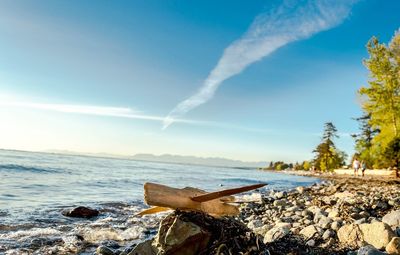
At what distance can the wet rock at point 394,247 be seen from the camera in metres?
4.54

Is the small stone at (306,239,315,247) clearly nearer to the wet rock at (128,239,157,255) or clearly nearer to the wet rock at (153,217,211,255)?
the wet rock at (153,217,211,255)

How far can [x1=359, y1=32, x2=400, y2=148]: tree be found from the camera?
3152 centimetres

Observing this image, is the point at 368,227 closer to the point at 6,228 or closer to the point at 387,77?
the point at 6,228

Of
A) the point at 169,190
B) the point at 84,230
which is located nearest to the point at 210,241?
the point at 169,190

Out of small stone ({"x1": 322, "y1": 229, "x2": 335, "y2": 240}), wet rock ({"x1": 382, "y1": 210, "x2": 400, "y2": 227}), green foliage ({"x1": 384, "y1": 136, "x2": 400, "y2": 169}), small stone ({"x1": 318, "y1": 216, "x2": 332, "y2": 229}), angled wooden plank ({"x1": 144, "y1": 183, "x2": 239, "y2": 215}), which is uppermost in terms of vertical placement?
green foliage ({"x1": 384, "y1": 136, "x2": 400, "y2": 169})

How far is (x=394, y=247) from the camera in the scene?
4.57 metres

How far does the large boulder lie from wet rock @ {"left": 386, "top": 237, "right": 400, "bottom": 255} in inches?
9.9

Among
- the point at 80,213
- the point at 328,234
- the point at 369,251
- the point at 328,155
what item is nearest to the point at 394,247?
the point at 369,251

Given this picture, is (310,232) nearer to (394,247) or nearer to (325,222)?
(325,222)

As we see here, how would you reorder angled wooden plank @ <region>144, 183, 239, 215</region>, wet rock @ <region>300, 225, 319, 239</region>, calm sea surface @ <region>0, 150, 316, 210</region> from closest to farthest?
angled wooden plank @ <region>144, 183, 239, 215</region> → wet rock @ <region>300, 225, 319, 239</region> → calm sea surface @ <region>0, 150, 316, 210</region>

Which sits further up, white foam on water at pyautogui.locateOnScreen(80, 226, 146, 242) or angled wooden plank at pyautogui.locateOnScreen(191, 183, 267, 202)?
angled wooden plank at pyautogui.locateOnScreen(191, 183, 267, 202)

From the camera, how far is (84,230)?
7.80 metres

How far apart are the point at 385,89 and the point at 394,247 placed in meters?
30.9

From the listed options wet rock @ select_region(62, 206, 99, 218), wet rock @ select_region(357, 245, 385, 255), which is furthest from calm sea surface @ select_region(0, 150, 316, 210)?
wet rock @ select_region(357, 245, 385, 255)
